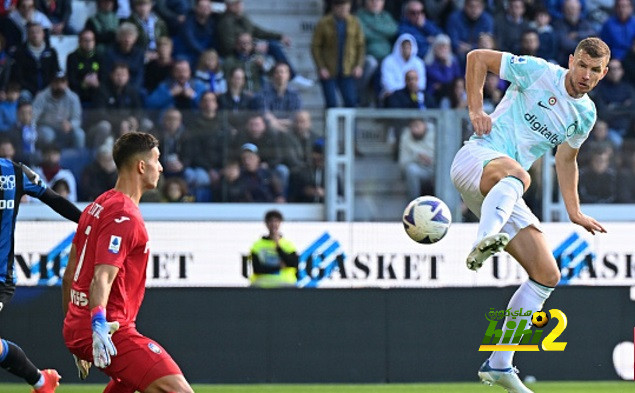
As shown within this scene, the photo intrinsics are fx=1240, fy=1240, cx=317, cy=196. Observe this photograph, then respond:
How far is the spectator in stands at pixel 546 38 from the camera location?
16.4 m

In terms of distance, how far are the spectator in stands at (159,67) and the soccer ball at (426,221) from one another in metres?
7.21

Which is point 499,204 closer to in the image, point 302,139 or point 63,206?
point 63,206

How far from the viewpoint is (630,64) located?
1650 cm

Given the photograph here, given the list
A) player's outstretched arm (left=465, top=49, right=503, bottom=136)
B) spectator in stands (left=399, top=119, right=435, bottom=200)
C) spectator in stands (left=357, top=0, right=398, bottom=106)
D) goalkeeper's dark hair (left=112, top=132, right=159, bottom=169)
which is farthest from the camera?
spectator in stands (left=357, top=0, right=398, bottom=106)

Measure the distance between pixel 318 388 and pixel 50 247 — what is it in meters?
3.07

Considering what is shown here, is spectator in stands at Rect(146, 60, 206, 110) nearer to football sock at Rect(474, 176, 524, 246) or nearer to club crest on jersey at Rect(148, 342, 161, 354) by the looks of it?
football sock at Rect(474, 176, 524, 246)

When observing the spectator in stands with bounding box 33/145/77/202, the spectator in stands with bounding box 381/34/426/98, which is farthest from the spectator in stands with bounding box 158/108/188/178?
the spectator in stands with bounding box 381/34/426/98

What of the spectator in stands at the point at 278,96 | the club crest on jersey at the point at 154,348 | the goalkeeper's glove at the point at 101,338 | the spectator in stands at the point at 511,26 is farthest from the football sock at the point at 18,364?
the spectator in stands at the point at 511,26

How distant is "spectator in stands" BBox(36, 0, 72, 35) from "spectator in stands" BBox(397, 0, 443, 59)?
435 cm

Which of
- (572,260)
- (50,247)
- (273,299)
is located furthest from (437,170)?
(50,247)

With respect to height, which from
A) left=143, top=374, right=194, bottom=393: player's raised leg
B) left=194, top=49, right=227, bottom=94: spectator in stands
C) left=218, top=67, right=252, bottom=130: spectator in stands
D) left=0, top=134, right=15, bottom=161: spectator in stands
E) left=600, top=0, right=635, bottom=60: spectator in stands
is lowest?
left=143, top=374, right=194, bottom=393: player's raised leg

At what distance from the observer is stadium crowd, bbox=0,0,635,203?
511 inches

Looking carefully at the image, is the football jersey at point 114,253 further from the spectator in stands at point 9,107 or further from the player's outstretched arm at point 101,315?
the spectator in stands at point 9,107

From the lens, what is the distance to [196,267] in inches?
486
